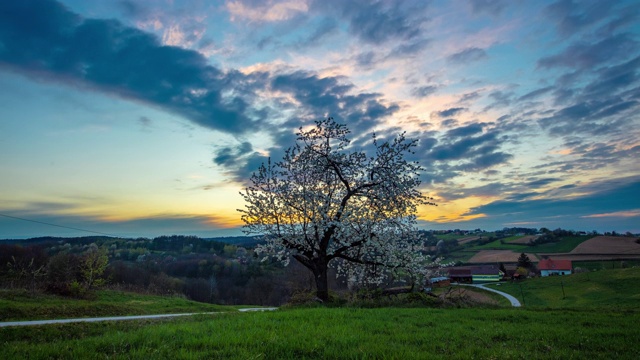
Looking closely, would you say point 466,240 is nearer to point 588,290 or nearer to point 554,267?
point 554,267

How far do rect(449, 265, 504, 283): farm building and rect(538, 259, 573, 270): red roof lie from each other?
42.0ft

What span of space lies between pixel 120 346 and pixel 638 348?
38.9 feet

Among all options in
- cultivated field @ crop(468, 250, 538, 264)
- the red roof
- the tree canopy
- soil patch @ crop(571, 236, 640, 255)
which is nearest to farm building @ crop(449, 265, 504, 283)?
cultivated field @ crop(468, 250, 538, 264)

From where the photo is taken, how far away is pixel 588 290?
59.5 metres

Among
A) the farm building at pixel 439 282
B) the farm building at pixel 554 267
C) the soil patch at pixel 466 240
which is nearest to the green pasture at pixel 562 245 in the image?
the farm building at pixel 554 267

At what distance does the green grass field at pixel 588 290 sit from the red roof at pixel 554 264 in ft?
136

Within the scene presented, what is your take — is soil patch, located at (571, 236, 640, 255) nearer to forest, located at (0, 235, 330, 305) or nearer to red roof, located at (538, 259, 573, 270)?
red roof, located at (538, 259, 573, 270)

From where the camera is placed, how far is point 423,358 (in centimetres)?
663

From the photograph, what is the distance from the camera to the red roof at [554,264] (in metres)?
111

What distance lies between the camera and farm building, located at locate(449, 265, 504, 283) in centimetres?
11469

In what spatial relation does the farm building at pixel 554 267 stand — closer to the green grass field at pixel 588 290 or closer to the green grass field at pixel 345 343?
the green grass field at pixel 588 290

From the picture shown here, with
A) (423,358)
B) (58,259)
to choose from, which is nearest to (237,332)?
(423,358)

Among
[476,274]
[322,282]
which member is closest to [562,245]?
[476,274]

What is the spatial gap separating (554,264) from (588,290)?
207ft
